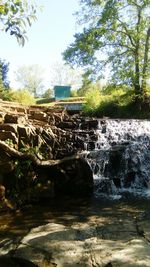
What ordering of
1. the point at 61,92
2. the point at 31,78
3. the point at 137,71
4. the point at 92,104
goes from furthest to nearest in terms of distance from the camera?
the point at 31,78
the point at 61,92
the point at 92,104
the point at 137,71

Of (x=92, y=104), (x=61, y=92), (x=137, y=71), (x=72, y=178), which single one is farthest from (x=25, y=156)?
(x=61, y=92)

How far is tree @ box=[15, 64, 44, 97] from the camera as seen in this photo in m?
71.5

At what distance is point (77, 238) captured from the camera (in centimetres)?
567

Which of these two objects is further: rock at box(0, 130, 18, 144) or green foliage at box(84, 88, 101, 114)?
green foliage at box(84, 88, 101, 114)

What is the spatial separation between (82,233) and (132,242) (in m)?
0.92

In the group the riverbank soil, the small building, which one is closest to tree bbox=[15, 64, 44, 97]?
the small building

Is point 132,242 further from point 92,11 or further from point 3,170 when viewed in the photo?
point 92,11

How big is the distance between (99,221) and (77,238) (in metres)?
1.92

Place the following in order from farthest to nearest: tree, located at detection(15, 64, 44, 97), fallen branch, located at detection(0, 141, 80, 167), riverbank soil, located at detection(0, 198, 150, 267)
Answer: tree, located at detection(15, 64, 44, 97)
fallen branch, located at detection(0, 141, 80, 167)
riverbank soil, located at detection(0, 198, 150, 267)

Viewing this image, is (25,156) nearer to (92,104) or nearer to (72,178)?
(72,178)

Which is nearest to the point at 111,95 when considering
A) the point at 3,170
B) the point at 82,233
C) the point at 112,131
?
the point at 112,131

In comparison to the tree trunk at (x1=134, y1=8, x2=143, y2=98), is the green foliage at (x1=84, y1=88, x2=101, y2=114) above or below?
below

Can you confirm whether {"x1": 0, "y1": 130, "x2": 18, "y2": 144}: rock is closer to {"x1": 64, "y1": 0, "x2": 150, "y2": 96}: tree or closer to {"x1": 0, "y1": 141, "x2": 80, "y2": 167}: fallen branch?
{"x1": 0, "y1": 141, "x2": 80, "y2": 167}: fallen branch

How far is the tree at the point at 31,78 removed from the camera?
235 ft
